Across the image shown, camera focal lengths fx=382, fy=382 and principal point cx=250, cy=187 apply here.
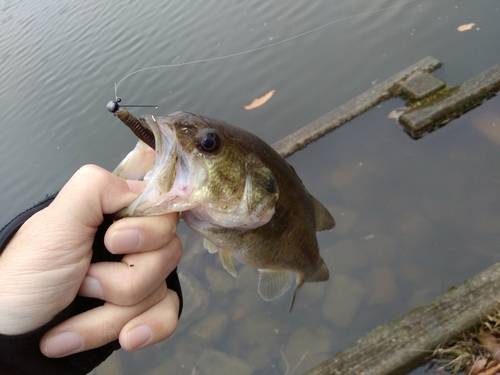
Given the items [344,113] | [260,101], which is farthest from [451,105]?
[260,101]

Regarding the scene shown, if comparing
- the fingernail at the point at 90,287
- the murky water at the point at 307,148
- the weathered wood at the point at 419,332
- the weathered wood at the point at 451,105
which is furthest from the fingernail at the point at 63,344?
the weathered wood at the point at 451,105

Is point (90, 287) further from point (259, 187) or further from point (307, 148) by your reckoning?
point (307, 148)

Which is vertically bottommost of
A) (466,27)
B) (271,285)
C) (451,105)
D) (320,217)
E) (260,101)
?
(451,105)

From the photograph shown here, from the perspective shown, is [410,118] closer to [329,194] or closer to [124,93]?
[329,194]

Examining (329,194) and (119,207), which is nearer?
(119,207)

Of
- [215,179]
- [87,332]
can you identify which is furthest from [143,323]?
[215,179]

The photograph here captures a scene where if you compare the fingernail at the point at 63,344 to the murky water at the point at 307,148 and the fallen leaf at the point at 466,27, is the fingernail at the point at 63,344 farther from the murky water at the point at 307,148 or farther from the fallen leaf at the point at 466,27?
the fallen leaf at the point at 466,27

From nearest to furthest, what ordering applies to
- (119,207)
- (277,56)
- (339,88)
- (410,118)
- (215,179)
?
(119,207)
(215,179)
(410,118)
(339,88)
(277,56)
